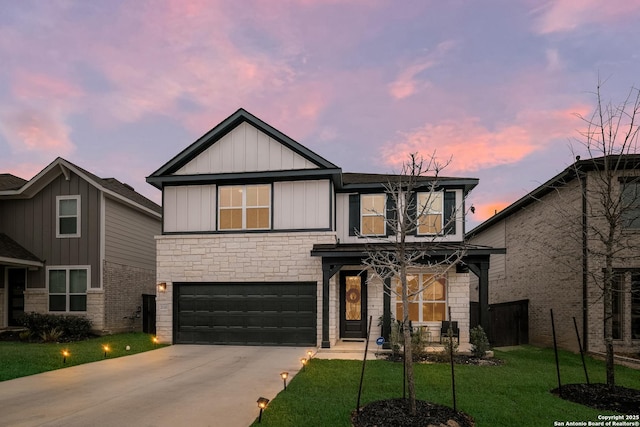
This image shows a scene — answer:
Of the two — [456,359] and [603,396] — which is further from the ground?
[603,396]

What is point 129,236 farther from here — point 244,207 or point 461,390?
point 461,390

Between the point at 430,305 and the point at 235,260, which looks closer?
the point at 430,305

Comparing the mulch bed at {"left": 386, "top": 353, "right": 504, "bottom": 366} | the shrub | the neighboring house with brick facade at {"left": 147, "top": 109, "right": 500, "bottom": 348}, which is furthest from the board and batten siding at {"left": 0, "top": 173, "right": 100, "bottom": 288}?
the mulch bed at {"left": 386, "top": 353, "right": 504, "bottom": 366}

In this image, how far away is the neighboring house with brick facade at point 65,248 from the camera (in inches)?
631

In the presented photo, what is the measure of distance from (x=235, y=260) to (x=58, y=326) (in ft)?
24.6

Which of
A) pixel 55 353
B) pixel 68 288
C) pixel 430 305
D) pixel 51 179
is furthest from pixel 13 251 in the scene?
pixel 430 305

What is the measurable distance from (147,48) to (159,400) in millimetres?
14854

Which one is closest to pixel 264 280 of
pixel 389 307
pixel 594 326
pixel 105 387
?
pixel 389 307

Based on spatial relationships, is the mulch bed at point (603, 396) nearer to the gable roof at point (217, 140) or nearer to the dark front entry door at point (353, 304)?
the dark front entry door at point (353, 304)

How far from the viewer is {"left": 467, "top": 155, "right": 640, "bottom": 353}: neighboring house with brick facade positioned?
12461 millimetres

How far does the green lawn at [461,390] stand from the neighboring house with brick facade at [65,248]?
10796mm

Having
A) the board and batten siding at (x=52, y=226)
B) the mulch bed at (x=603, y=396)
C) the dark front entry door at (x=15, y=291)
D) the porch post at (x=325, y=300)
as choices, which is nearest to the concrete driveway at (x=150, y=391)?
the porch post at (x=325, y=300)

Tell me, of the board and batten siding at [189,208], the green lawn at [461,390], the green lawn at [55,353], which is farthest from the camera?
the board and batten siding at [189,208]

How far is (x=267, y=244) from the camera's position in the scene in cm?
1390
